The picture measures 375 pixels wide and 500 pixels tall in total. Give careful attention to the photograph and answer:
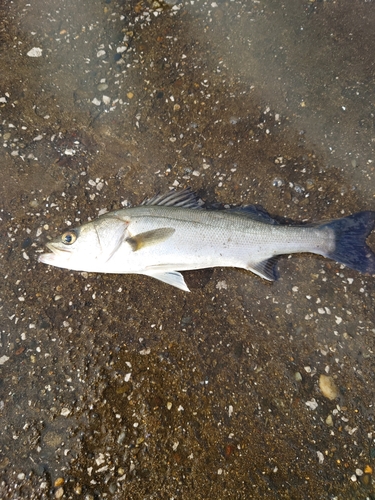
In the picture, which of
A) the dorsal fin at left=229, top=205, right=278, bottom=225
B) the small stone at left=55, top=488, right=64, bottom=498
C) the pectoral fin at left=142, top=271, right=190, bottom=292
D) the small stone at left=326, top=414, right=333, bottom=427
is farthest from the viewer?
the dorsal fin at left=229, top=205, right=278, bottom=225

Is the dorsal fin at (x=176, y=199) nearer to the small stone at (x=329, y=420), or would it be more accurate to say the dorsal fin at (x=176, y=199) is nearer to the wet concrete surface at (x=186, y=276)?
the wet concrete surface at (x=186, y=276)

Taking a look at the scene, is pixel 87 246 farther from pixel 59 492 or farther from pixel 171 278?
pixel 59 492

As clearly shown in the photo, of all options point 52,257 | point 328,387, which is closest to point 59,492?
point 52,257

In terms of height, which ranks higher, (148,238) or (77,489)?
(148,238)

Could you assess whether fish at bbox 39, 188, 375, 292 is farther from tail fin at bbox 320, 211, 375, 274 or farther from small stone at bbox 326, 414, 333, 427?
small stone at bbox 326, 414, 333, 427

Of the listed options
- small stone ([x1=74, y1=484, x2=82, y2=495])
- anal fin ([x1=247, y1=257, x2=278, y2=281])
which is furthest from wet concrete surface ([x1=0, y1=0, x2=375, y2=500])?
anal fin ([x1=247, y1=257, x2=278, y2=281])
